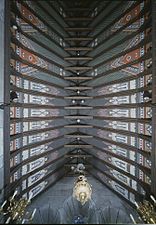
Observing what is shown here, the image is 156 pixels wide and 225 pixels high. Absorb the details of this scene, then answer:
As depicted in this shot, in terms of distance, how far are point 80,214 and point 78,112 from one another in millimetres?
969

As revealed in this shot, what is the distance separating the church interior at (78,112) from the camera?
1896mm

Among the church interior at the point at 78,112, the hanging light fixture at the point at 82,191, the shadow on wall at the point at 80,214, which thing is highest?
the church interior at the point at 78,112

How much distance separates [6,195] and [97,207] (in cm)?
82

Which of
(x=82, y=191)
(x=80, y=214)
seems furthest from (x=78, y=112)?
(x=80, y=214)

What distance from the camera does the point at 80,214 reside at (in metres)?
2.10

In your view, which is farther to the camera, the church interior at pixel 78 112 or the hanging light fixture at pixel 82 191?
the hanging light fixture at pixel 82 191

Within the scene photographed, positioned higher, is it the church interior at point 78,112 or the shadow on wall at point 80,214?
the church interior at point 78,112

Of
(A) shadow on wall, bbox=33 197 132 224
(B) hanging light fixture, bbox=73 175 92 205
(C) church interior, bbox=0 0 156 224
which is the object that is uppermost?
(C) church interior, bbox=0 0 156 224

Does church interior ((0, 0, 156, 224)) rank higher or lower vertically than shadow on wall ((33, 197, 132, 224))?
higher

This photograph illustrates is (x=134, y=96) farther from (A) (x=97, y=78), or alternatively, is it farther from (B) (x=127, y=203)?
(B) (x=127, y=203)

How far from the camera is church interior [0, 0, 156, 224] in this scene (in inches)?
74.7

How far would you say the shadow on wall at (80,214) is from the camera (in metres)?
2.05

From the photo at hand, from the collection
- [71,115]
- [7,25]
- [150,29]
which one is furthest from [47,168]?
[150,29]

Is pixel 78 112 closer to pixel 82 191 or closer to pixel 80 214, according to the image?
pixel 82 191
